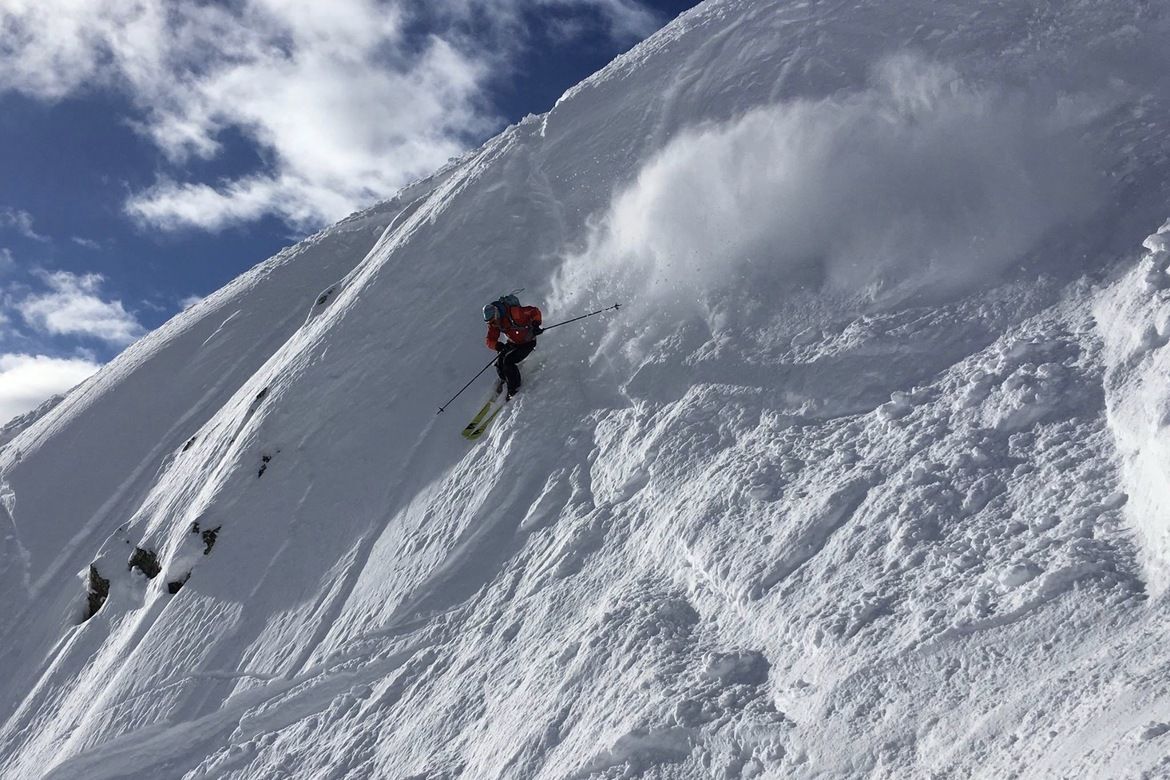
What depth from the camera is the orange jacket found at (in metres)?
14.4

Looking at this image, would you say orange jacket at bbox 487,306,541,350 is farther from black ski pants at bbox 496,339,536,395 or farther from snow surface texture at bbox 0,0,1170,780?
snow surface texture at bbox 0,0,1170,780

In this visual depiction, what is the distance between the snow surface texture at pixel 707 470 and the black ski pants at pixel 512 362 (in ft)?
1.01

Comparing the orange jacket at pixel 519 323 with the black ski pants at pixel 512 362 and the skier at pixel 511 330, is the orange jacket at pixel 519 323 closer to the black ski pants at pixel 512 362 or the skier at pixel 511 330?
the skier at pixel 511 330

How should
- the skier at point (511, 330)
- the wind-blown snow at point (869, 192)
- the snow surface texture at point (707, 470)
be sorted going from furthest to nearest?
the skier at point (511, 330) < the wind-blown snow at point (869, 192) < the snow surface texture at point (707, 470)

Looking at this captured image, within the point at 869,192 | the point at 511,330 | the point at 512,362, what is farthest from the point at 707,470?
the point at 869,192

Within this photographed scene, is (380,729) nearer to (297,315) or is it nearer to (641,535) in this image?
(641,535)

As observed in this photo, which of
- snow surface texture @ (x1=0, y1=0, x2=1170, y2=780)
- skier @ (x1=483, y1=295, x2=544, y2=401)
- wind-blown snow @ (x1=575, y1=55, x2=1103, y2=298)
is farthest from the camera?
skier @ (x1=483, y1=295, x2=544, y2=401)

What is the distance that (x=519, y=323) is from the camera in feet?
47.3

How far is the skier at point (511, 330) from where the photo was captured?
14.4m

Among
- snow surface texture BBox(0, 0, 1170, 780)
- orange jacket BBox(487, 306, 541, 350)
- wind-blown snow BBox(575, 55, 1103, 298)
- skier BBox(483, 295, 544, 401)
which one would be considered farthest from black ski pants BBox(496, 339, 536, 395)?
wind-blown snow BBox(575, 55, 1103, 298)

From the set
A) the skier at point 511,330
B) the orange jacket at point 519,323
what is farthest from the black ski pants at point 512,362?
the orange jacket at point 519,323

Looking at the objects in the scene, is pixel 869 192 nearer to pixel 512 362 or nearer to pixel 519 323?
pixel 519 323

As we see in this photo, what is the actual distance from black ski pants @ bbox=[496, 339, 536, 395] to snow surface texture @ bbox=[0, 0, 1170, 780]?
307 mm

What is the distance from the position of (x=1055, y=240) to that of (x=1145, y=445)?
4.54 metres
